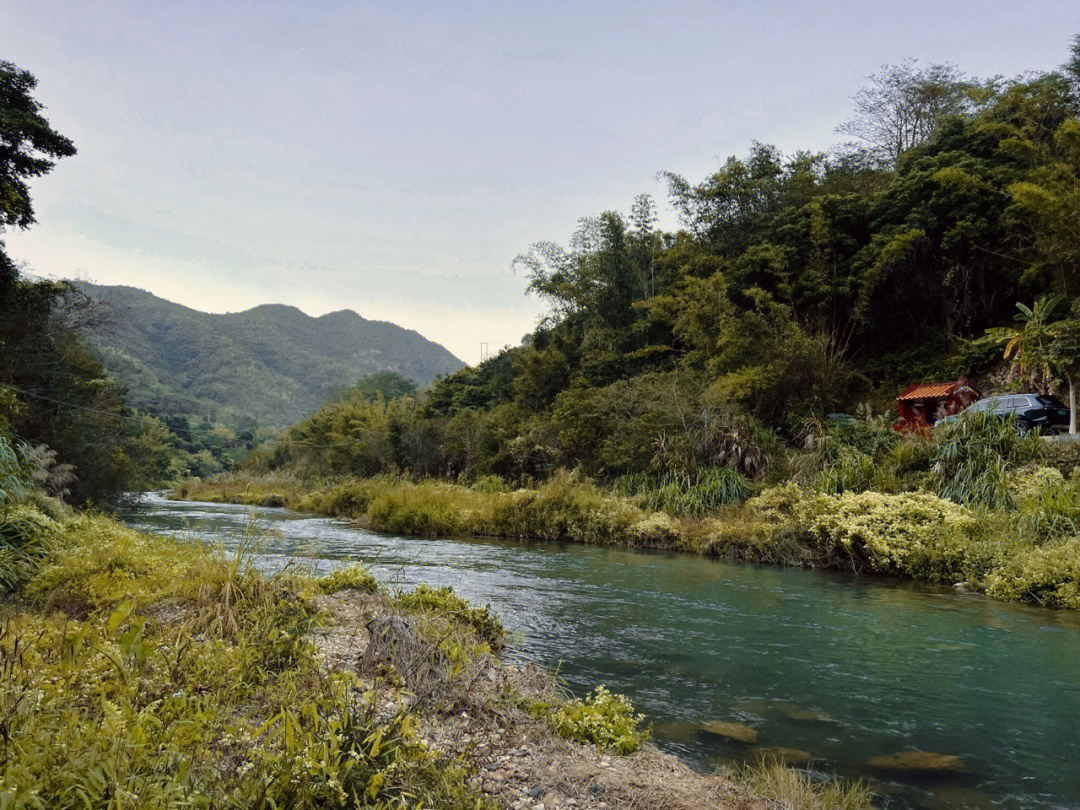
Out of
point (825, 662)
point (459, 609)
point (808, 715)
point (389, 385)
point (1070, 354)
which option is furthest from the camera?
point (389, 385)

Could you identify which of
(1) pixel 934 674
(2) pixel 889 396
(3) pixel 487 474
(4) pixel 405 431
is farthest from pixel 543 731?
(4) pixel 405 431

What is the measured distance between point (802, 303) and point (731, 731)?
24007mm

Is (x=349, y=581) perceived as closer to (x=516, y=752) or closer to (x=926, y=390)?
(x=516, y=752)

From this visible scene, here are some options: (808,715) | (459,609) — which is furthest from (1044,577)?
(459,609)

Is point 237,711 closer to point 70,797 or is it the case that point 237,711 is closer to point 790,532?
point 70,797

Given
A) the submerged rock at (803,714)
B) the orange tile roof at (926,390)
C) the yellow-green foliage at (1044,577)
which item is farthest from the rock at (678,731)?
the orange tile roof at (926,390)

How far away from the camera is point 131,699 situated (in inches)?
126

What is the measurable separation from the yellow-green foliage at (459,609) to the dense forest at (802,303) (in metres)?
13.3

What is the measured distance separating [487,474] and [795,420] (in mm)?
14366

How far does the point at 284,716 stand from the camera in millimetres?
2945

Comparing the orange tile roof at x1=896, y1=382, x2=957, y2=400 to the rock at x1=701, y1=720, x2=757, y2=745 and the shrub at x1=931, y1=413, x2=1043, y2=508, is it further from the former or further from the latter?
the rock at x1=701, y1=720, x2=757, y2=745

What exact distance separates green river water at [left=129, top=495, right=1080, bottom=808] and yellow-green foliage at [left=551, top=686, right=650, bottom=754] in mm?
632

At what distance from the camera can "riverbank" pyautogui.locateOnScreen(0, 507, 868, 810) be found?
2.48 meters

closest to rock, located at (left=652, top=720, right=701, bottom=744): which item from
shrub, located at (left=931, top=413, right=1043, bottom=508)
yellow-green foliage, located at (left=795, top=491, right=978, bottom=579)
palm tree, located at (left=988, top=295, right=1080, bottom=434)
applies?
yellow-green foliage, located at (left=795, top=491, right=978, bottom=579)
